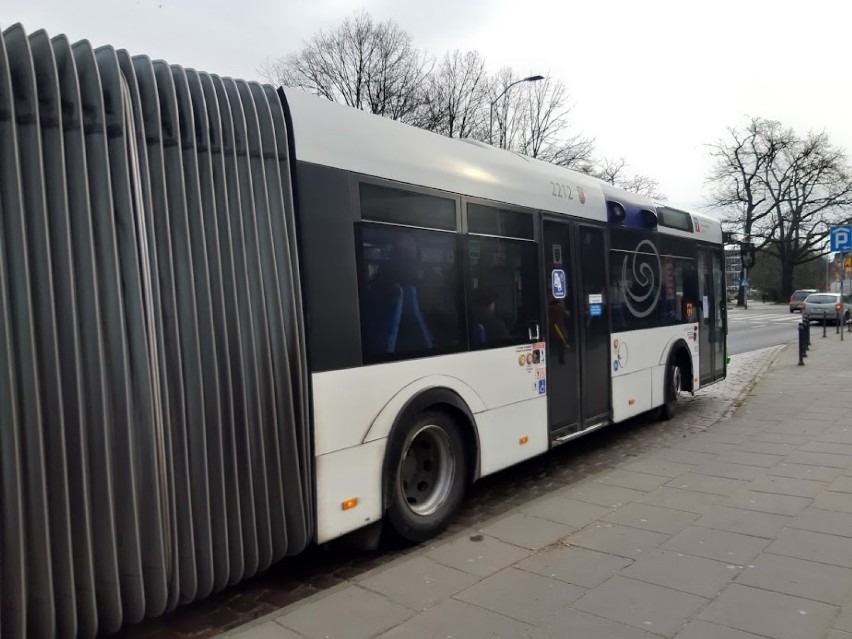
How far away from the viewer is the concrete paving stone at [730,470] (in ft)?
20.4

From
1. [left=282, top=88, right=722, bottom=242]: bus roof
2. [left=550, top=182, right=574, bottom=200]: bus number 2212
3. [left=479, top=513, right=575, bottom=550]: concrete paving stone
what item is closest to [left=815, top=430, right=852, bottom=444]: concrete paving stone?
[left=282, top=88, right=722, bottom=242]: bus roof

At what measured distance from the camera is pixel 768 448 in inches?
288

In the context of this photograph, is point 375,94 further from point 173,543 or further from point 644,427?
point 173,543

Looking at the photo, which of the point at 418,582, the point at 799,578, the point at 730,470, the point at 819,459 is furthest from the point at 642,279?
the point at 418,582

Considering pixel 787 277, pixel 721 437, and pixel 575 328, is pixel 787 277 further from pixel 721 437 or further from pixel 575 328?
pixel 575 328

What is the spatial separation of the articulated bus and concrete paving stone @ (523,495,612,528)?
16.7 inches

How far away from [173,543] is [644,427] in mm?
7120

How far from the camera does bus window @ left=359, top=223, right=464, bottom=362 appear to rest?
13.7 ft

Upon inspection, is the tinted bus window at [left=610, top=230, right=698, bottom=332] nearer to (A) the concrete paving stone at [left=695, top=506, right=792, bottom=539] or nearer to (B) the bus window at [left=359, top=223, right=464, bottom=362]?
(A) the concrete paving stone at [left=695, top=506, right=792, bottom=539]

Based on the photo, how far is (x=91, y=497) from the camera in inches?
111

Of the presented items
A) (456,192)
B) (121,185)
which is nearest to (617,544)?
(456,192)

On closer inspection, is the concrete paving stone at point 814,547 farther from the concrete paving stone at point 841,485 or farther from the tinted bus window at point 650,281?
the tinted bus window at point 650,281

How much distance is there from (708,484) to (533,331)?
6.89 feet

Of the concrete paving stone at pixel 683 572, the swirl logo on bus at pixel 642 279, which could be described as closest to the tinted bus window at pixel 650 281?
the swirl logo on bus at pixel 642 279
